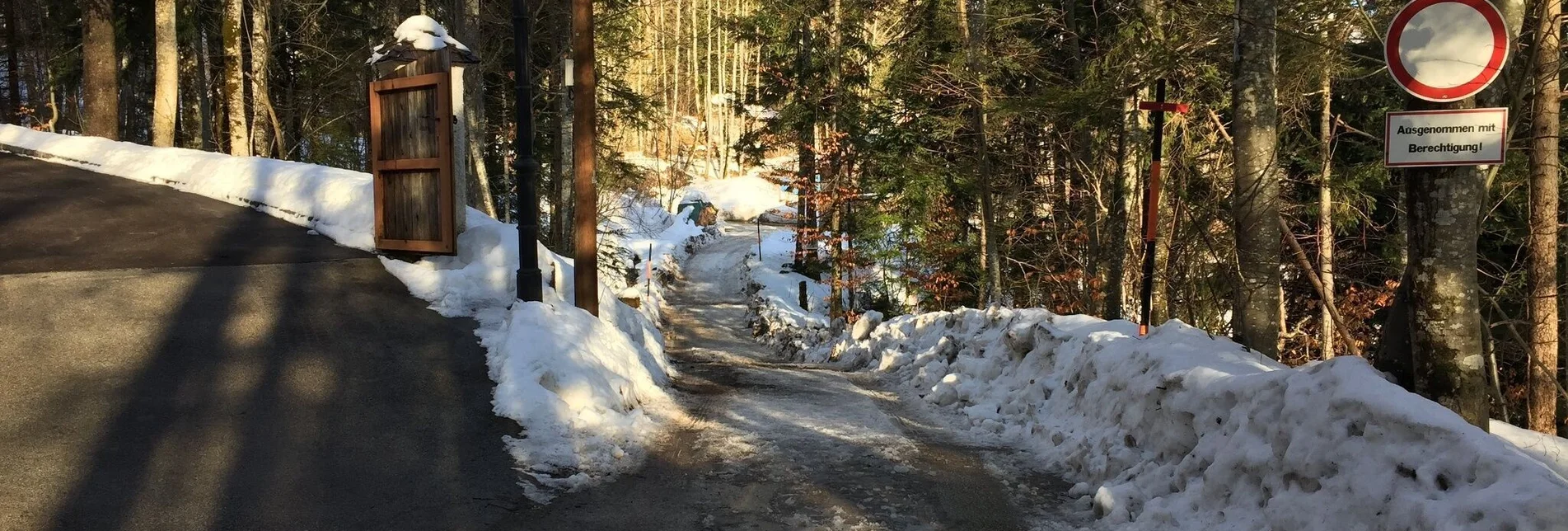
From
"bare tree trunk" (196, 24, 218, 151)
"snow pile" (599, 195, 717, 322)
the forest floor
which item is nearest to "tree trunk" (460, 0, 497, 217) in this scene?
"snow pile" (599, 195, 717, 322)

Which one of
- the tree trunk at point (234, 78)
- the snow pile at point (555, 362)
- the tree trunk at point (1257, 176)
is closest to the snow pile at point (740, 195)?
the tree trunk at point (234, 78)

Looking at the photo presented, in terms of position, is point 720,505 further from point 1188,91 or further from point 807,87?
point 807,87

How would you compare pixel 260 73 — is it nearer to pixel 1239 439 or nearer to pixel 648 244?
pixel 648 244

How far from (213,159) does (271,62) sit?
13276 millimetres

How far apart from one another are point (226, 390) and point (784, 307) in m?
20.8

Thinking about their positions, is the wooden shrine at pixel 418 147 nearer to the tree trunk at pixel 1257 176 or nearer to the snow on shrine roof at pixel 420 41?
the snow on shrine roof at pixel 420 41

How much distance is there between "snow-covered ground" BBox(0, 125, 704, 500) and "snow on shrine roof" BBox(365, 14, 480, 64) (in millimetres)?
2151

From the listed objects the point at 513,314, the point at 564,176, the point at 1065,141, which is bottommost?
the point at 513,314

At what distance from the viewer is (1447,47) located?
4.48 m

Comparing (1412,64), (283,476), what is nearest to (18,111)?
(283,476)

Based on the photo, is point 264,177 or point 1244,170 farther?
point 264,177

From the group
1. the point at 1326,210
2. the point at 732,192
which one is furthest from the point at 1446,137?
the point at 732,192

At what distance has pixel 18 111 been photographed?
2716 centimetres

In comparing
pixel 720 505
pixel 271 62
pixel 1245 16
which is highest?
pixel 271 62
